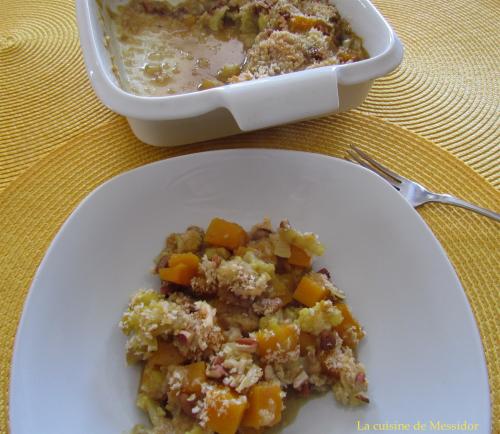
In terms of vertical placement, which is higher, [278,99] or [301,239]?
[278,99]

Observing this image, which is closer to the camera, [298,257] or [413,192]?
[298,257]

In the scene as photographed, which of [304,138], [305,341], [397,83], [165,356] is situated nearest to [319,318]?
[305,341]

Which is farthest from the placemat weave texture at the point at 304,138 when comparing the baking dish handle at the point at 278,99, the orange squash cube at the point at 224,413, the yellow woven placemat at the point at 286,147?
the orange squash cube at the point at 224,413

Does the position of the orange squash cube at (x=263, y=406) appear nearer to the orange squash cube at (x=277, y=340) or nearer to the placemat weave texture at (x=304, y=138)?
the orange squash cube at (x=277, y=340)

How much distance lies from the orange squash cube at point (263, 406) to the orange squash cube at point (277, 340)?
2.1 inches

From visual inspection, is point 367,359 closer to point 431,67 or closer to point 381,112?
point 381,112

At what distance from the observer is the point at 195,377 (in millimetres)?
766

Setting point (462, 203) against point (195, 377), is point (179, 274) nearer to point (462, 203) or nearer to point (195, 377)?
point (195, 377)

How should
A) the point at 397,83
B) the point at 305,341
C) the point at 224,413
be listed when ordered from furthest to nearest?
1. the point at 397,83
2. the point at 305,341
3. the point at 224,413

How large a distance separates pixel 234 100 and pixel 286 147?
0.85 feet

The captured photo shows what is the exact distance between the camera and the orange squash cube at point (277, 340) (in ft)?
2.59

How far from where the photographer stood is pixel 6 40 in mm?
1406

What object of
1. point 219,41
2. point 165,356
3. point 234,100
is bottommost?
point 165,356

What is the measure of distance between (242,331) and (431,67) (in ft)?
3.21
